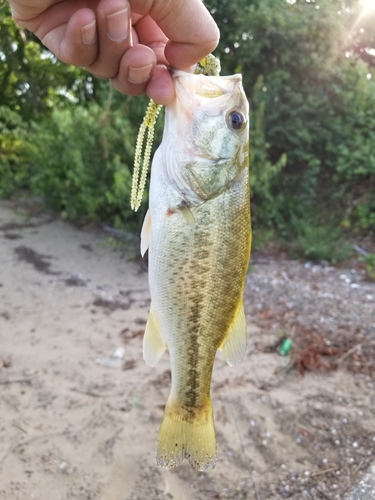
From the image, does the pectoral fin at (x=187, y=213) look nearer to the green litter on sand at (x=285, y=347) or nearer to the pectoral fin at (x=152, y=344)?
the pectoral fin at (x=152, y=344)

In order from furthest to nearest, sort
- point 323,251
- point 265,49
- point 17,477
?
1. point 265,49
2. point 323,251
3. point 17,477

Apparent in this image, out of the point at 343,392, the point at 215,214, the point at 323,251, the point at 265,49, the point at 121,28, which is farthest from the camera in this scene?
the point at 265,49

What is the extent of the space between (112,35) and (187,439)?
1.72 meters

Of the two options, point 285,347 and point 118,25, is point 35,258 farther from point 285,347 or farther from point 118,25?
point 118,25

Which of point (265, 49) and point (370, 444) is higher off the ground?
point (265, 49)

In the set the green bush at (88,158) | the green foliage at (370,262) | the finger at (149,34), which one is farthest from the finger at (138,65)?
the green foliage at (370,262)

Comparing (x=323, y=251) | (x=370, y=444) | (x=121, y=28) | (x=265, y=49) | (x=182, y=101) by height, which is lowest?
(x=370, y=444)

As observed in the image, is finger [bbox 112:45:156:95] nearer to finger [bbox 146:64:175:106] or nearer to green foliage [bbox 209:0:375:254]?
finger [bbox 146:64:175:106]

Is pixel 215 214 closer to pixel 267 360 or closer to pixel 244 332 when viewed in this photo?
pixel 244 332

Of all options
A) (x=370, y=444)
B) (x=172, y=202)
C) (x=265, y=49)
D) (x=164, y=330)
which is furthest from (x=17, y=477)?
(x=265, y=49)

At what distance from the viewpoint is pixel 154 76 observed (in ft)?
5.57

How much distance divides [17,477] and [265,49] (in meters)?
8.08

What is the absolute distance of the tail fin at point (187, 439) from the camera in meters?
1.92

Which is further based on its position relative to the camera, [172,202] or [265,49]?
[265,49]
